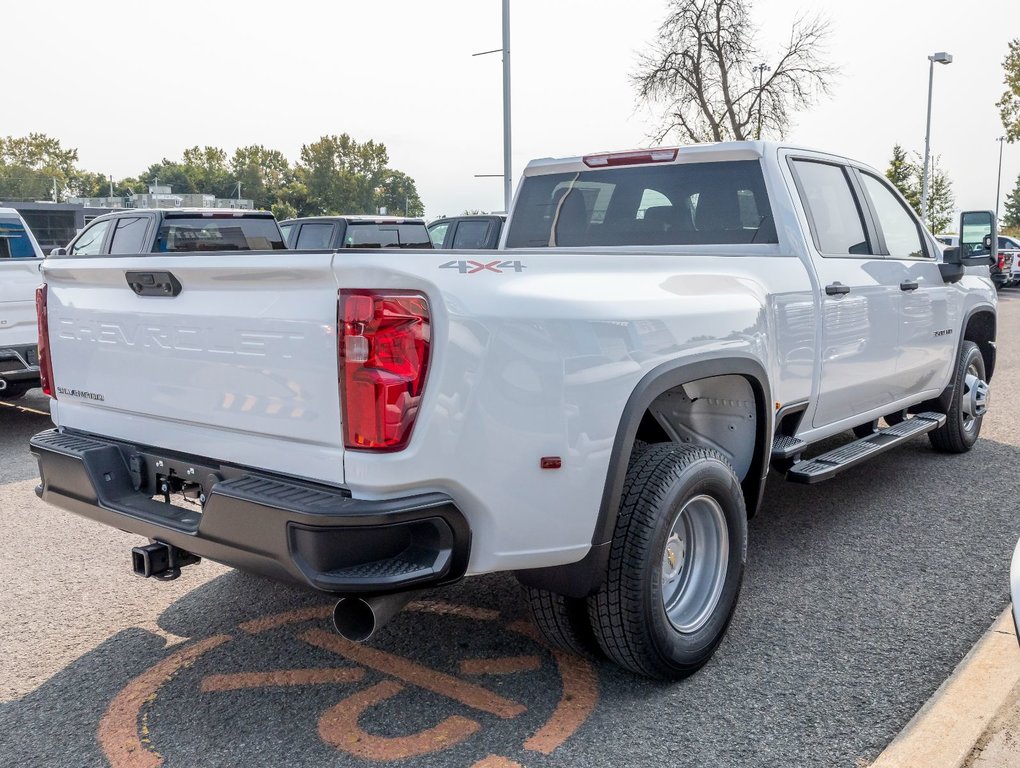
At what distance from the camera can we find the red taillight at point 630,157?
15.7 ft

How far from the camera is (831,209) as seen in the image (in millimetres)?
4895

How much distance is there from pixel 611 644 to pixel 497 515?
2.40 ft

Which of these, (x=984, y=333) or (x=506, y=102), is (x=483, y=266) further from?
(x=506, y=102)

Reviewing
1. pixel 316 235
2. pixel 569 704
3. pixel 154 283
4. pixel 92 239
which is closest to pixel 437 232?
pixel 316 235

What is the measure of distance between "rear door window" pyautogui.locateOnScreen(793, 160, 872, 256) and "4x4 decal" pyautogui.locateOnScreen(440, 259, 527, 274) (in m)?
2.25

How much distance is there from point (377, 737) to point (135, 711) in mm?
858

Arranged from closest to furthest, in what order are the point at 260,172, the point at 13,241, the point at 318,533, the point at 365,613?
the point at 318,533 → the point at 365,613 → the point at 13,241 → the point at 260,172

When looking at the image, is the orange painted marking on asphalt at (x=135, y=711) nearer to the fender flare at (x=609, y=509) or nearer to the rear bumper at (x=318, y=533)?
the rear bumper at (x=318, y=533)

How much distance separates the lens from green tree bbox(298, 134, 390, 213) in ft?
314

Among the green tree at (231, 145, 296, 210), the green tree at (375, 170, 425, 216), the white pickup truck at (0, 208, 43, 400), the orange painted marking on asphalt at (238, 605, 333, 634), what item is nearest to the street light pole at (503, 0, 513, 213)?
the white pickup truck at (0, 208, 43, 400)

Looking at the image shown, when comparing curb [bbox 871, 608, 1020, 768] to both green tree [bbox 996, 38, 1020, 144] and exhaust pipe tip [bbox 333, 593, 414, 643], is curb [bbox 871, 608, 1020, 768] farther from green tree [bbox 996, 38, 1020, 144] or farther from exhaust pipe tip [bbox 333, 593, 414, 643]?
green tree [bbox 996, 38, 1020, 144]

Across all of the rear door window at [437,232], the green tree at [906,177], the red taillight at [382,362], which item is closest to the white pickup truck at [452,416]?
the red taillight at [382,362]

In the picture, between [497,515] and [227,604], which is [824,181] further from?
[227,604]

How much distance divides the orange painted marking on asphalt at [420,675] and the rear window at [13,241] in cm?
670
